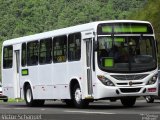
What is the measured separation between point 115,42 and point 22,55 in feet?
25.4

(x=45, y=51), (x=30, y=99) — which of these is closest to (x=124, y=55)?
(x=45, y=51)

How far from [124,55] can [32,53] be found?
6737 millimetres

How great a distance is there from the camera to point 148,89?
2275 centimetres

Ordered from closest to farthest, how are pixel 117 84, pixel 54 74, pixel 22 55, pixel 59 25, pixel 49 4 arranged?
pixel 117 84 < pixel 54 74 < pixel 22 55 < pixel 59 25 < pixel 49 4

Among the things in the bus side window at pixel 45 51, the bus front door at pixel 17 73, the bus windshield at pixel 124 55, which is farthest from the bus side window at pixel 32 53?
the bus windshield at pixel 124 55

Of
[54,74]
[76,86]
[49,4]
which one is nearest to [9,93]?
[54,74]

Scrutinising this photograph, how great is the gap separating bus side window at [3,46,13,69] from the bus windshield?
8.96 m

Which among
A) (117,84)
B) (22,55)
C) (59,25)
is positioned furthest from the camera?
(59,25)

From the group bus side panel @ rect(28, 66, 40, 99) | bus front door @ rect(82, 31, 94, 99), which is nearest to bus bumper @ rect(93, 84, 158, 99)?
bus front door @ rect(82, 31, 94, 99)

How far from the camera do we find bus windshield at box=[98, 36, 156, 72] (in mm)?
22531

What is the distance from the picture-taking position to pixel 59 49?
25578 mm

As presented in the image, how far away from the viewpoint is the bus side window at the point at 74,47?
23.9 metres

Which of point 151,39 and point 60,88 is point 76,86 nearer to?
point 60,88

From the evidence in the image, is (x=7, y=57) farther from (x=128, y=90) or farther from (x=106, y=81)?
(x=128, y=90)
